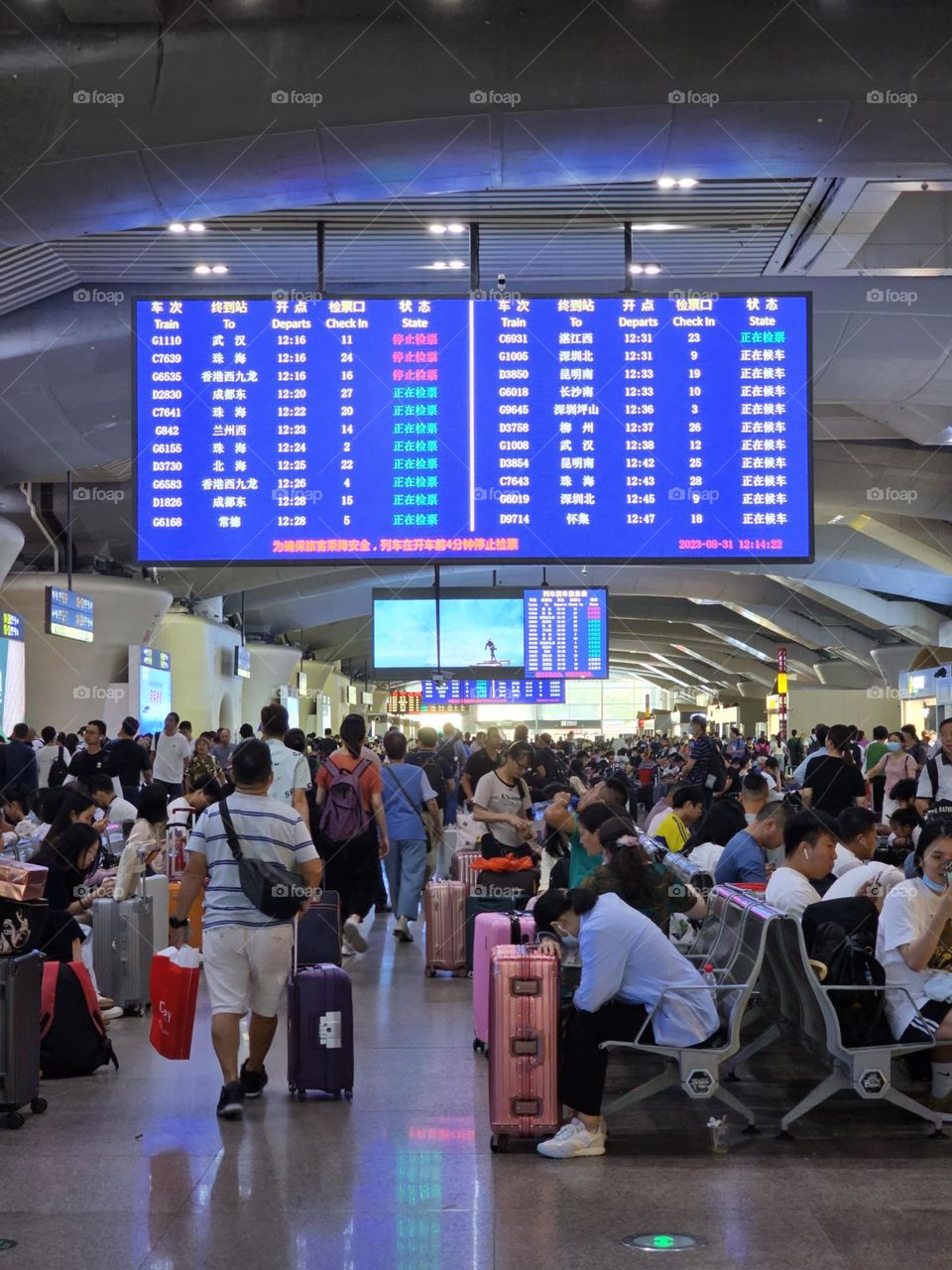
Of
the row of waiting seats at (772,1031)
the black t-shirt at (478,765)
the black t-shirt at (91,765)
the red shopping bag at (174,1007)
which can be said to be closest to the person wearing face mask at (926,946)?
the row of waiting seats at (772,1031)

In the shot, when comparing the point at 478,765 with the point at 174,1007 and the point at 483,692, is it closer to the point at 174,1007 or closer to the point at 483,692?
the point at 174,1007

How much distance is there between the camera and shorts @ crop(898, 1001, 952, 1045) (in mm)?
5465

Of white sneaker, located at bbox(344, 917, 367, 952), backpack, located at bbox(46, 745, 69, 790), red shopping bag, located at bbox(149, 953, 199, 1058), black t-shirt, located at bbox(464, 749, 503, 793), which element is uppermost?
black t-shirt, located at bbox(464, 749, 503, 793)

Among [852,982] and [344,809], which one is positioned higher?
[344,809]

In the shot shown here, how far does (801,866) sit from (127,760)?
27.7ft

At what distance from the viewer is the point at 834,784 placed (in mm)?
11781

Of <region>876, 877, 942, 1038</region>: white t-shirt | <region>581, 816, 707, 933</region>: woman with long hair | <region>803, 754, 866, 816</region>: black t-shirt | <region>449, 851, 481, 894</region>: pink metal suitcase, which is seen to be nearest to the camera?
<region>876, 877, 942, 1038</region>: white t-shirt

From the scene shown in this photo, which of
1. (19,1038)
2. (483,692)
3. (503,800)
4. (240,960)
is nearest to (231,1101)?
(240,960)

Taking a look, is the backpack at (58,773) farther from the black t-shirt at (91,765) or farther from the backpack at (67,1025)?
the backpack at (67,1025)

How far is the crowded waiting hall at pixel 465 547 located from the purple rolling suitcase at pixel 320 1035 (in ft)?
0.06

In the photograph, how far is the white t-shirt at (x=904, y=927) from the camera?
5.81m

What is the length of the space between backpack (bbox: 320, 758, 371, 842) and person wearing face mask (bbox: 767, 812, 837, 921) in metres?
3.97

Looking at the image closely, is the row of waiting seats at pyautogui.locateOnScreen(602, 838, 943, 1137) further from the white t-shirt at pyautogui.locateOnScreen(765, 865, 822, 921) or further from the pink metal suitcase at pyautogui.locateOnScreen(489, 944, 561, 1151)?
the pink metal suitcase at pyautogui.locateOnScreen(489, 944, 561, 1151)

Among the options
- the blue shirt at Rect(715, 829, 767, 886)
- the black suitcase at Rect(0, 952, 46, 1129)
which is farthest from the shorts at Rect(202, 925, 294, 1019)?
the blue shirt at Rect(715, 829, 767, 886)
